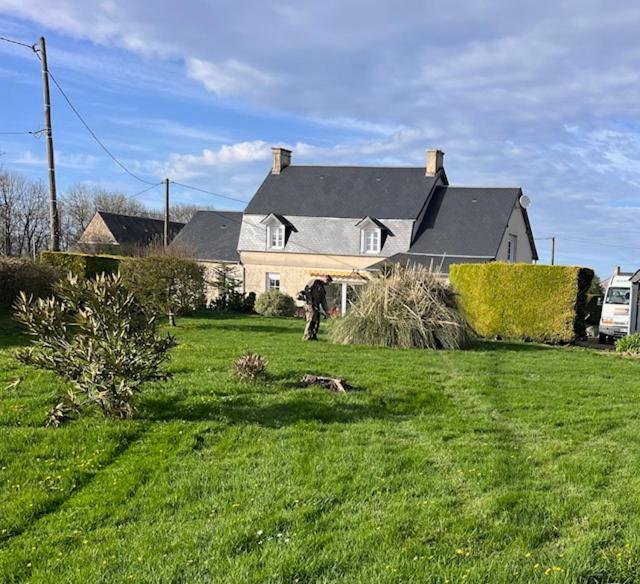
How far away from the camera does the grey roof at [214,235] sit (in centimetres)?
3681

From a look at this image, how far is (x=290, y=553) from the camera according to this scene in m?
3.84

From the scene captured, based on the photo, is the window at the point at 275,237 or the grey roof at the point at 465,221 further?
the window at the point at 275,237

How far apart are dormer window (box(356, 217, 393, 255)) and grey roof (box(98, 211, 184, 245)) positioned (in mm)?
20305

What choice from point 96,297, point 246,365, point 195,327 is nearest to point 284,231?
point 195,327

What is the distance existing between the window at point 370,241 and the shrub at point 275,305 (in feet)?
23.9

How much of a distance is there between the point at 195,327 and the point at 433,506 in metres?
14.0

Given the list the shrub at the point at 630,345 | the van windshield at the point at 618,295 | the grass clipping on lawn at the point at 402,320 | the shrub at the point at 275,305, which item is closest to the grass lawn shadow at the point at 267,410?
the grass clipping on lawn at the point at 402,320

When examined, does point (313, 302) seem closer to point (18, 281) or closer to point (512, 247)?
point (18, 281)

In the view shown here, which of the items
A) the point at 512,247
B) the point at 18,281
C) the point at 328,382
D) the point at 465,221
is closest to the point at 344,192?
the point at 465,221

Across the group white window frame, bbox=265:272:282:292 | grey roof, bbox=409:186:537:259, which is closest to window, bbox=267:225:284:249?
white window frame, bbox=265:272:282:292

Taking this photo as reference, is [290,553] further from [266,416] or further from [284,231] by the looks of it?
[284,231]

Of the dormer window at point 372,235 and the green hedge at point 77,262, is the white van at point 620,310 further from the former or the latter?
the green hedge at point 77,262

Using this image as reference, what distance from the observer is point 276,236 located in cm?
3447

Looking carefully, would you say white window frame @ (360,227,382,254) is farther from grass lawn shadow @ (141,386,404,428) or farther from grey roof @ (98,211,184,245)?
grass lawn shadow @ (141,386,404,428)
